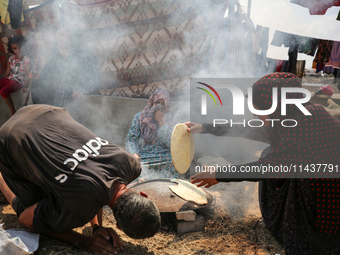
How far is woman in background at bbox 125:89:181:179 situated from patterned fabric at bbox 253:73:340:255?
196 cm

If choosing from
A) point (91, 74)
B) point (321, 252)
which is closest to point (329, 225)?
point (321, 252)

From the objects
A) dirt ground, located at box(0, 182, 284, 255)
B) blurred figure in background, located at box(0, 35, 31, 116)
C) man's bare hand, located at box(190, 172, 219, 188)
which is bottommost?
dirt ground, located at box(0, 182, 284, 255)

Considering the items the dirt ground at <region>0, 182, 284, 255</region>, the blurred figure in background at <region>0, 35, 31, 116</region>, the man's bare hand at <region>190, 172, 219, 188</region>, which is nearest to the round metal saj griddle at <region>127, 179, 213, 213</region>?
the dirt ground at <region>0, 182, 284, 255</region>

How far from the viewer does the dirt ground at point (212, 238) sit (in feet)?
8.61

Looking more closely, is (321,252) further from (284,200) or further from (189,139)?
(189,139)

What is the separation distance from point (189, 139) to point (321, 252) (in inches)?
62.1

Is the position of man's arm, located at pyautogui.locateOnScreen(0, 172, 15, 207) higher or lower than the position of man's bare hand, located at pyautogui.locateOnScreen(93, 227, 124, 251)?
higher

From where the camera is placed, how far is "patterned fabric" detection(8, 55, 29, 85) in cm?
580

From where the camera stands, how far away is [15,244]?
84.9 inches

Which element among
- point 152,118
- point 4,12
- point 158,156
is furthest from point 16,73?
point 158,156

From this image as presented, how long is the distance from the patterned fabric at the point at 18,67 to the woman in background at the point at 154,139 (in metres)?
3.02

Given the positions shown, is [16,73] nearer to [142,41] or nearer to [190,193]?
[142,41]

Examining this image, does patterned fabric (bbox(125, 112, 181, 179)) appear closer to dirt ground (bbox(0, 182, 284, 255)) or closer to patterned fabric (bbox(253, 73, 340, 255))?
dirt ground (bbox(0, 182, 284, 255))

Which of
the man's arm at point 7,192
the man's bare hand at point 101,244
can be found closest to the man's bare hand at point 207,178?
the man's bare hand at point 101,244
